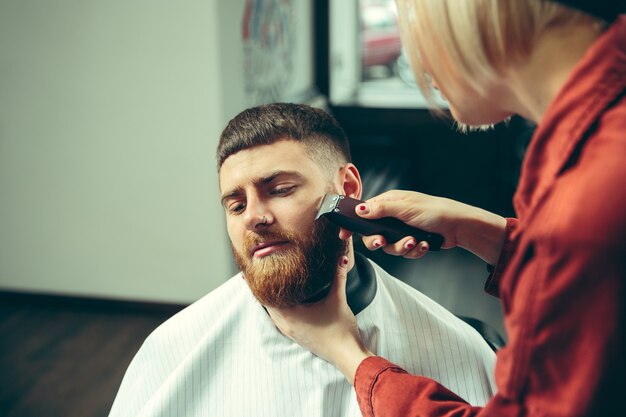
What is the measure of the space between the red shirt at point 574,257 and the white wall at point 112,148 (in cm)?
252

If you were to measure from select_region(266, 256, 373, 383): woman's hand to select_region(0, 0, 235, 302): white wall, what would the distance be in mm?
1936

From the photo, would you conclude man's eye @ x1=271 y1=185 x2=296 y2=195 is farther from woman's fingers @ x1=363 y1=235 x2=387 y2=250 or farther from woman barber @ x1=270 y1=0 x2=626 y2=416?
woman barber @ x1=270 y1=0 x2=626 y2=416

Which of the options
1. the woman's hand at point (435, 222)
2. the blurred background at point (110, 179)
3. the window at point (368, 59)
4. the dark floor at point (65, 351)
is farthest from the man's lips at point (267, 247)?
the window at point (368, 59)

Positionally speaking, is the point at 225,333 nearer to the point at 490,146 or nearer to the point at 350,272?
the point at 350,272

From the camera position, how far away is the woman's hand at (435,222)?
40.5 inches

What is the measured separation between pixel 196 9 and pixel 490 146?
298 centimetres

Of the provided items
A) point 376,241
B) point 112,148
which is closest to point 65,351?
point 112,148

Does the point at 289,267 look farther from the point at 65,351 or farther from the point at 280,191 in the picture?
the point at 65,351

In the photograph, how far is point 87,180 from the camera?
3.28 m

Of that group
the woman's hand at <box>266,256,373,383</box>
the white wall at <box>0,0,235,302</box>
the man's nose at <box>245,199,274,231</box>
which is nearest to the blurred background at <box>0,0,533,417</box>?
the white wall at <box>0,0,235,302</box>

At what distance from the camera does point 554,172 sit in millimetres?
612

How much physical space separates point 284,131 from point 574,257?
821 millimetres

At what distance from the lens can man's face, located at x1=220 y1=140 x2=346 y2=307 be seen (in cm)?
120

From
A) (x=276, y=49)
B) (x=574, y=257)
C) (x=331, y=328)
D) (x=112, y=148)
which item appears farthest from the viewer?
(x=276, y=49)
